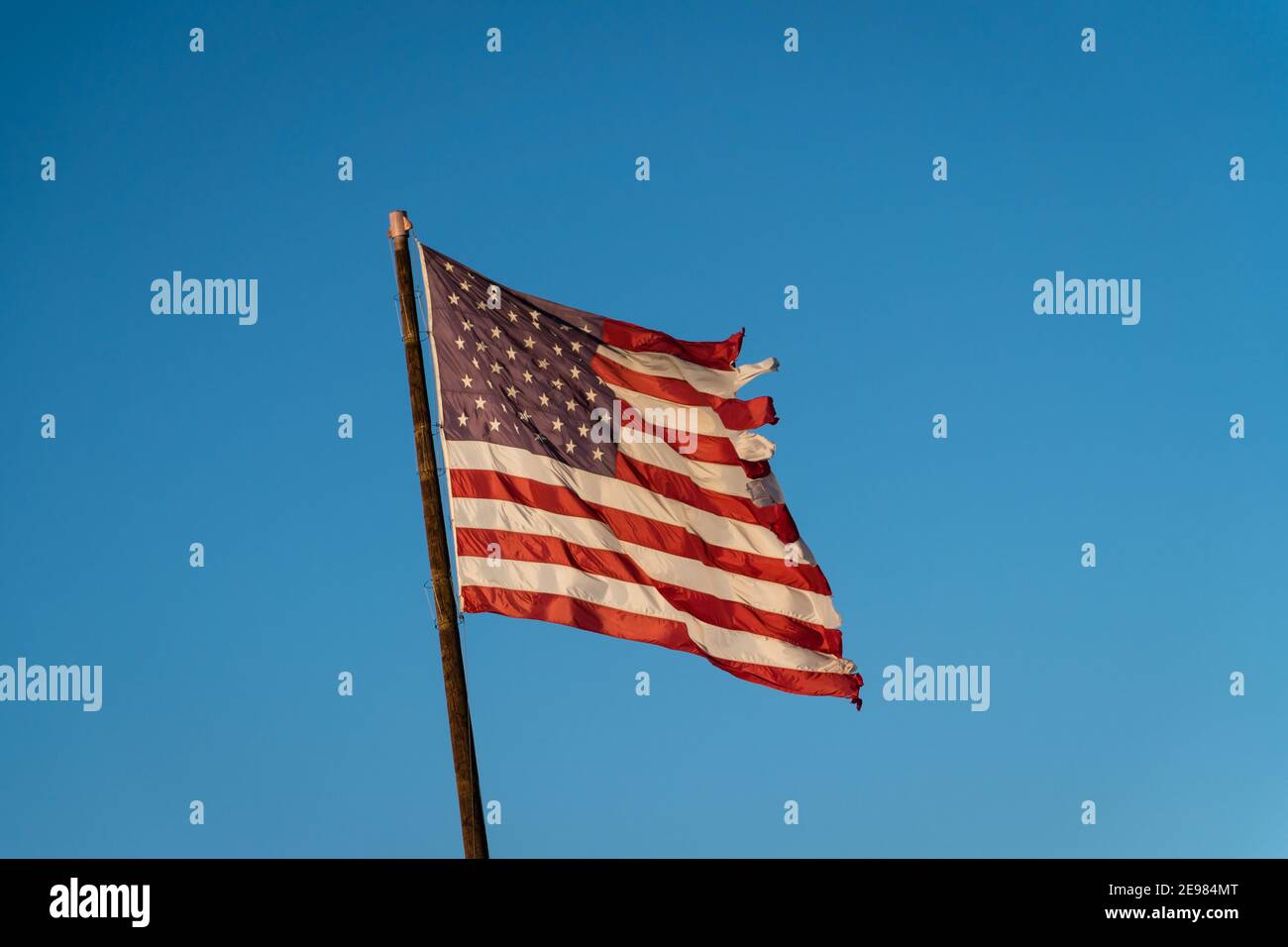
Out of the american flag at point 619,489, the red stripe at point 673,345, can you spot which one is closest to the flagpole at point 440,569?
the american flag at point 619,489

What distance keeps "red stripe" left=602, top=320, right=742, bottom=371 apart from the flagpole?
3.26 meters

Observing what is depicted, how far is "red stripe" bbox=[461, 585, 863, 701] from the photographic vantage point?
71.7 feet

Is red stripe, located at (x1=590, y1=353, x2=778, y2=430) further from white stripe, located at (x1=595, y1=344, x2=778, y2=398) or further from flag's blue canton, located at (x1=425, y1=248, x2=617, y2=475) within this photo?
flag's blue canton, located at (x1=425, y1=248, x2=617, y2=475)

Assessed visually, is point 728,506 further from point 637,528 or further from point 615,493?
point 615,493

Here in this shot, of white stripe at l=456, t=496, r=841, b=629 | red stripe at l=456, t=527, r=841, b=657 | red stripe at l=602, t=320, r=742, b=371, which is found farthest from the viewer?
red stripe at l=602, t=320, r=742, b=371

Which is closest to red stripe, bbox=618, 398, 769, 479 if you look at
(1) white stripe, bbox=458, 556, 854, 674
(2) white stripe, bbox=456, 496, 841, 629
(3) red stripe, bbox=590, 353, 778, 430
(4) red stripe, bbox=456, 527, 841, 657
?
(3) red stripe, bbox=590, 353, 778, 430

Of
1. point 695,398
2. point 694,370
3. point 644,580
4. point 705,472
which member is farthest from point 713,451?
point 644,580

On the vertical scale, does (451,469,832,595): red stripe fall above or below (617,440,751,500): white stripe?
below

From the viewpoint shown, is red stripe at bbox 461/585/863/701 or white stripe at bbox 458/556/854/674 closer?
red stripe at bbox 461/585/863/701

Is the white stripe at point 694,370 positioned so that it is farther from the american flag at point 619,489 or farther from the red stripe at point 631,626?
the red stripe at point 631,626

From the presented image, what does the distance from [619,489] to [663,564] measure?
1.13 metres

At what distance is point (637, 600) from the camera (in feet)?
76.0

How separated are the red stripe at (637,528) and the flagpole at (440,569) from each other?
667 millimetres
